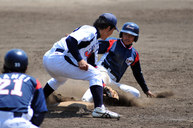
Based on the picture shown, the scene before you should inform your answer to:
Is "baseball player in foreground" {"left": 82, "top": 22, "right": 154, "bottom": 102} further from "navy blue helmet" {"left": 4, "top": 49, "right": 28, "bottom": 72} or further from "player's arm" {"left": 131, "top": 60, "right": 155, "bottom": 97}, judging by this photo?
"navy blue helmet" {"left": 4, "top": 49, "right": 28, "bottom": 72}

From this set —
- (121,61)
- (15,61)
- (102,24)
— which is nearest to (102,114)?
(102,24)

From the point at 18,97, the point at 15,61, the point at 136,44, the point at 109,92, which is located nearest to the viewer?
the point at 18,97

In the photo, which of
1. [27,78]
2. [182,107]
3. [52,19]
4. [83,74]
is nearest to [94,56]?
[83,74]

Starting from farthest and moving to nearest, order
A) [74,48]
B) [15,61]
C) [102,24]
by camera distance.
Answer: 1. [102,24]
2. [74,48]
3. [15,61]

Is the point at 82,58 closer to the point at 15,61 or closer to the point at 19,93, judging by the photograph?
the point at 15,61

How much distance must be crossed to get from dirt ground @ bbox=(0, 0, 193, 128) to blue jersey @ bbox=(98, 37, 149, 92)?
48cm

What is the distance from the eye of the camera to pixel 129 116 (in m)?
5.27

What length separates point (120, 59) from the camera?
6395mm

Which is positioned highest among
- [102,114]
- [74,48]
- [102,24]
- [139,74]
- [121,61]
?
[102,24]

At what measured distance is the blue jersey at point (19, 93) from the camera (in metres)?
3.23

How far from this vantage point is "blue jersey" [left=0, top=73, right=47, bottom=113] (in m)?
3.23

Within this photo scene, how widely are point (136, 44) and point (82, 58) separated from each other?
6976 millimetres

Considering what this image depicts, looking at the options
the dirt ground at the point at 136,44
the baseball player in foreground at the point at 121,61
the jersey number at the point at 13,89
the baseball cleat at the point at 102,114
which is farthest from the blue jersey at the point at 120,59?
the jersey number at the point at 13,89

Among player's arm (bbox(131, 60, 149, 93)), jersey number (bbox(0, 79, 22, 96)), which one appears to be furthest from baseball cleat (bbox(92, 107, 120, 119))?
jersey number (bbox(0, 79, 22, 96))
